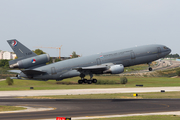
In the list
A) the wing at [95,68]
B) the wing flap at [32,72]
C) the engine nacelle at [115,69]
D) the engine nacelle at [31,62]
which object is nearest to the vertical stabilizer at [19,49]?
the engine nacelle at [31,62]

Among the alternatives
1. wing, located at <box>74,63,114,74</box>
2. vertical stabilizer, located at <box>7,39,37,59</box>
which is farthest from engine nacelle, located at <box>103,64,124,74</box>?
vertical stabilizer, located at <box>7,39,37,59</box>

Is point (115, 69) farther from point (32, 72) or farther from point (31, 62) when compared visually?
point (31, 62)

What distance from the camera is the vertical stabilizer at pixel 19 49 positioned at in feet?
185

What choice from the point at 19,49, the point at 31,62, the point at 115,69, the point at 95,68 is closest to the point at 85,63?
the point at 95,68

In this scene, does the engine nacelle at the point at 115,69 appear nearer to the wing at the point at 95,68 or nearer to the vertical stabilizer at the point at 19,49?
the wing at the point at 95,68

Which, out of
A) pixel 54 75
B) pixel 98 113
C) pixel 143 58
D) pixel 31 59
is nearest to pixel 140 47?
pixel 143 58

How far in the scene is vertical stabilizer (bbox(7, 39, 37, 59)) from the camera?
56.5 m

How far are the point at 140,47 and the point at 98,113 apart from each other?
126 ft

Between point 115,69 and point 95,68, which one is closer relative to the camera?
point 115,69

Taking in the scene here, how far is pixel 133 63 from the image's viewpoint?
60.0 meters

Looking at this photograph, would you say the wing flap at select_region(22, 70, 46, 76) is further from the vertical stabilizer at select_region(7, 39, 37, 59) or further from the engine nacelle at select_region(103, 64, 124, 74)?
the engine nacelle at select_region(103, 64, 124, 74)

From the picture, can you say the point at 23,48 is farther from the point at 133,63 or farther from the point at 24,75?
the point at 133,63

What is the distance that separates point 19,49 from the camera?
56969 millimetres

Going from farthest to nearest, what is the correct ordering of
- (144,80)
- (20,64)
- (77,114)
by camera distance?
(144,80) < (20,64) < (77,114)
